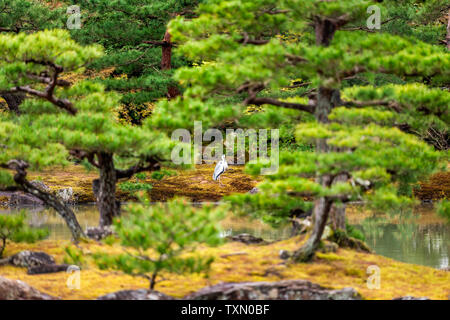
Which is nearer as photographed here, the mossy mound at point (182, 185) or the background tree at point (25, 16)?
the background tree at point (25, 16)

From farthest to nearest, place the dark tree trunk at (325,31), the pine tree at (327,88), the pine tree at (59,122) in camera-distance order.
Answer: the dark tree trunk at (325,31) → the pine tree at (59,122) → the pine tree at (327,88)

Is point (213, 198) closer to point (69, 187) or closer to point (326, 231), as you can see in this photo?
point (69, 187)

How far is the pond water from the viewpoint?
10773 mm

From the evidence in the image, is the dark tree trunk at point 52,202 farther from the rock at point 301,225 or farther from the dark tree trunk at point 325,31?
the dark tree trunk at point 325,31

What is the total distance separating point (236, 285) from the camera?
6852 millimetres

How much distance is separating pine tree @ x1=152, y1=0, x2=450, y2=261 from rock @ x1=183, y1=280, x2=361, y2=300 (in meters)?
1.02

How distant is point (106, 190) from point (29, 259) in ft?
5.15

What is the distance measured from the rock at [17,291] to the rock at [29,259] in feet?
5.05

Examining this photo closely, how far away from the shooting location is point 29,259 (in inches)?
324

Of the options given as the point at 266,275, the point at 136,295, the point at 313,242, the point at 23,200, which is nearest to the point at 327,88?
the point at 313,242

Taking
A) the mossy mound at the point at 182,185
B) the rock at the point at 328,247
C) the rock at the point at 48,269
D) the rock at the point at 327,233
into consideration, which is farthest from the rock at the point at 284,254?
the mossy mound at the point at 182,185

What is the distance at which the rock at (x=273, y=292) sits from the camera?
673 centimetres

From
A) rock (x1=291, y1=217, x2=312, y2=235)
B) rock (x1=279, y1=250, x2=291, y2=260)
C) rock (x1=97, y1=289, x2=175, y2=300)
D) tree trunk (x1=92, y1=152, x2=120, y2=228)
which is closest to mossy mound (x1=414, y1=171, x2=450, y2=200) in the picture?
rock (x1=291, y1=217, x2=312, y2=235)

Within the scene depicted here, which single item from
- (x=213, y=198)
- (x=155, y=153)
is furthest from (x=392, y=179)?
(x=213, y=198)
